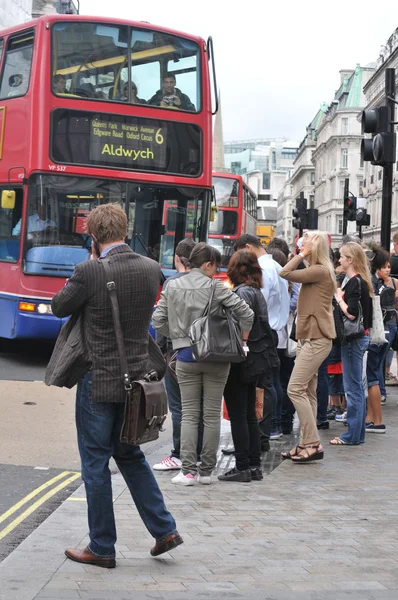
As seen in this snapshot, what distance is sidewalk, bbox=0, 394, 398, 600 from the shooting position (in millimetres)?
4586

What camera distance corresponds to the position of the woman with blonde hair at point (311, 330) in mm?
7941

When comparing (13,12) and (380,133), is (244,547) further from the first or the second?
(13,12)

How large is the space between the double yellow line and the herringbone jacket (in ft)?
4.61

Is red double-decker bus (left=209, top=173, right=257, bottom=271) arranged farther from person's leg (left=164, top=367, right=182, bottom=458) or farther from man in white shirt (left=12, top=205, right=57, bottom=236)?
person's leg (left=164, top=367, right=182, bottom=458)

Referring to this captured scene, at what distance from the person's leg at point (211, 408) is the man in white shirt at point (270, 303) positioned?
42.1 inches

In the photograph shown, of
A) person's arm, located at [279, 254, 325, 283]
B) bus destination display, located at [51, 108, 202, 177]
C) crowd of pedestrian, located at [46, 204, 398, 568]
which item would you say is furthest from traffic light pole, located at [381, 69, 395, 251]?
person's arm, located at [279, 254, 325, 283]

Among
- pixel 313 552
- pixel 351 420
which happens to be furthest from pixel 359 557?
pixel 351 420

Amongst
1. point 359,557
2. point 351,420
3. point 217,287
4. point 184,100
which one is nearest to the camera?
point 359,557

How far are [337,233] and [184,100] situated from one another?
4092 inches

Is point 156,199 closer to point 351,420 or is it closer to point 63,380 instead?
point 351,420

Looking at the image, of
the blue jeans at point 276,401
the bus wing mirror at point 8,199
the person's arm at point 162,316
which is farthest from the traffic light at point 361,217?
the person's arm at point 162,316

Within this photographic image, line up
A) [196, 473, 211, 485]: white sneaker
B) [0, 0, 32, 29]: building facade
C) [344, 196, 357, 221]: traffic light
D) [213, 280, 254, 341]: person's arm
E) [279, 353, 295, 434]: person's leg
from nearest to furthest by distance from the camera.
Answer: [213, 280, 254, 341]: person's arm
[196, 473, 211, 485]: white sneaker
[279, 353, 295, 434]: person's leg
[344, 196, 357, 221]: traffic light
[0, 0, 32, 29]: building facade

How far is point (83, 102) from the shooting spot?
519 inches

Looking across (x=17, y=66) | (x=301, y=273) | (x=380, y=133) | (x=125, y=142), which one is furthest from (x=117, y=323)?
(x=17, y=66)
